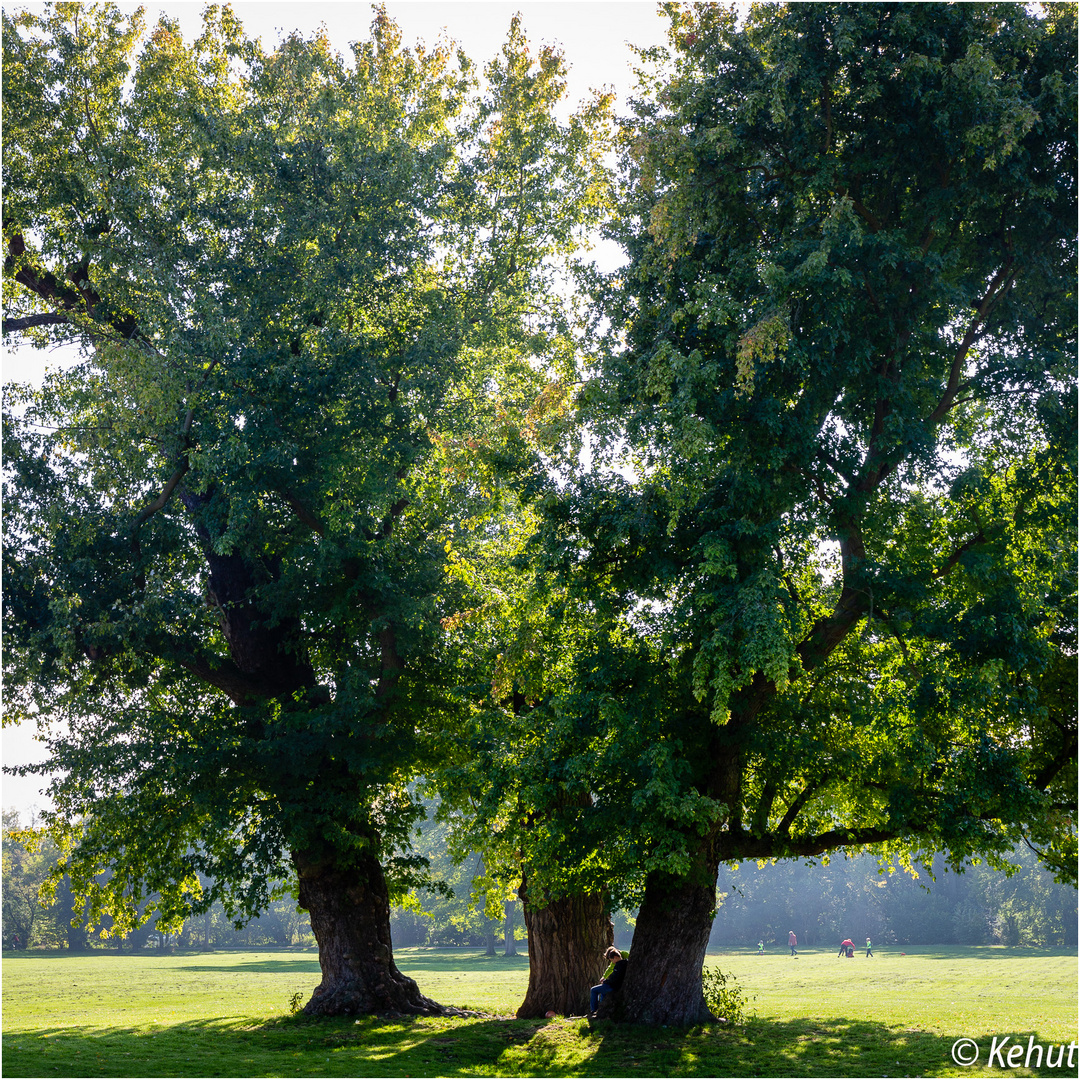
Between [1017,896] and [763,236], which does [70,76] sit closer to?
[763,236]

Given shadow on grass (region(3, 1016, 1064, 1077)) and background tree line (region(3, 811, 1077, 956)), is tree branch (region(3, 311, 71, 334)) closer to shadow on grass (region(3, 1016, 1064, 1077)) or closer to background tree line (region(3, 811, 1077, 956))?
shadow on grass (region(3, 1016, 1064, 1077))

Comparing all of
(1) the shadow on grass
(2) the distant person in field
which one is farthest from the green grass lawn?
(2) the distant person in field

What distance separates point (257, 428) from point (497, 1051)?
33.0ft

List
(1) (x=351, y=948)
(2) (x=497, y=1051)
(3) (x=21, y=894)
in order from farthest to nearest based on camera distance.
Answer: (3) (x=21, y=894) < (1) (x=351, y=948) < (2) (x=497, y=1051)

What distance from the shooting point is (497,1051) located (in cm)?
1404

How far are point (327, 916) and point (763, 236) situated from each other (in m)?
14.3

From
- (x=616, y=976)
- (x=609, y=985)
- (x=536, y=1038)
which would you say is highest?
(x=616, y=976)

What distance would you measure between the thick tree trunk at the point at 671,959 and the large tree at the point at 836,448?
49 mm

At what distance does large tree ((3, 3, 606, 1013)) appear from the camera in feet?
54.2

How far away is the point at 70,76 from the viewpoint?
57.4 ft

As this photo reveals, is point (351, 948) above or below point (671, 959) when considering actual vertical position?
below

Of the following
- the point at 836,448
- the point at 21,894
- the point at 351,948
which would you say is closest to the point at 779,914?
the point at 21,894

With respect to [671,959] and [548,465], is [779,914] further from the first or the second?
[548,465]

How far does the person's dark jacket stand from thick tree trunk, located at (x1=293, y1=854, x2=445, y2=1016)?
4725 mm
